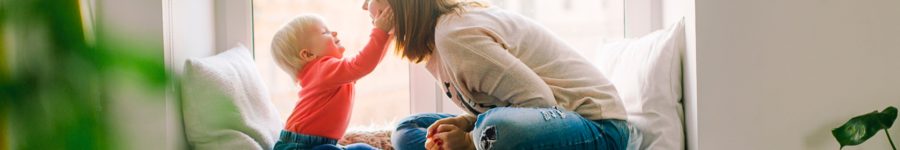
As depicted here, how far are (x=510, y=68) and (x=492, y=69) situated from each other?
30 millimetres

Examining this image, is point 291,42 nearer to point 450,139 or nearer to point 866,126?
point 450,139

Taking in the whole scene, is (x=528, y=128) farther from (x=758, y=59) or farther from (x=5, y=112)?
(x=5, y=112)

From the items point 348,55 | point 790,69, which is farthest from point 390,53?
point 790,69

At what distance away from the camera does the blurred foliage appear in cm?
67

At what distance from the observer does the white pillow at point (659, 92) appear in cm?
170

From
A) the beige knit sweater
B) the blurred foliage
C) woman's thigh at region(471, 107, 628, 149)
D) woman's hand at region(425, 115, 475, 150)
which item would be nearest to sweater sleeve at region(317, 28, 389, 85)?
the beige knit sweater

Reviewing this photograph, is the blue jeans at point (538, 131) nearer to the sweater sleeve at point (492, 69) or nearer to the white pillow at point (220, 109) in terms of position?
the sweater sleeve at point (492, 69)

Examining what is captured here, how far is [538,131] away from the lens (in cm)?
146

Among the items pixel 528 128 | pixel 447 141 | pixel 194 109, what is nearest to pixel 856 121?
pixel 528 128

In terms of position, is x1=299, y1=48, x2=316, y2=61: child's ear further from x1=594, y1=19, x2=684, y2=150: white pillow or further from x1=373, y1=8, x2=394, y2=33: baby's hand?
x1=594, y1=19, x2=684, y2=150: white pillow

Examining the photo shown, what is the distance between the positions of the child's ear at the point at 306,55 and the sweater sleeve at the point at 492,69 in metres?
0.35

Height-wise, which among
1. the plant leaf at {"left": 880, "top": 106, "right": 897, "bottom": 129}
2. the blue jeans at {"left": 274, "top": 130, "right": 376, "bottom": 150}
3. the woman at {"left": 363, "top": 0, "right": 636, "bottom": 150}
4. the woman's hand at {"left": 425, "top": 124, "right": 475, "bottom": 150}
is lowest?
the blue jeans at {"left": 274, "top": 130, "right": 376, "bottom": 150}

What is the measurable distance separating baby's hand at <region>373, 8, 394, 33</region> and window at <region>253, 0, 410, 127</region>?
39 cm

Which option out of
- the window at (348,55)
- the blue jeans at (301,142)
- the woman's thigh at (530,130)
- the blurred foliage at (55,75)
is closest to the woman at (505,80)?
the woman's thigh at (530,130)
